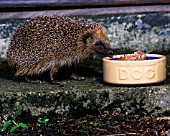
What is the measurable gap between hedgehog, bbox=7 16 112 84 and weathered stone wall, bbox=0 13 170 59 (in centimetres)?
116

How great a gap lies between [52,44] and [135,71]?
1029 mm

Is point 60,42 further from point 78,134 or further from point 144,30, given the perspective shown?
point 144,30

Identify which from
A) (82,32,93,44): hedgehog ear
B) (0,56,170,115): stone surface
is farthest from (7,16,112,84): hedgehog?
(0,56,170,115): stone surface

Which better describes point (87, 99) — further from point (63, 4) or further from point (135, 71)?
point (63, 4)

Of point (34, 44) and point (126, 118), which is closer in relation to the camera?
point (126, 118)

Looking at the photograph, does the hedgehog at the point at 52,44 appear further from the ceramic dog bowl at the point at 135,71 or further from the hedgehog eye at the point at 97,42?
the ceramic dog bowl at the point at 135,71

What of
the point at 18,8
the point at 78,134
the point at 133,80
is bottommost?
the point at 78,134

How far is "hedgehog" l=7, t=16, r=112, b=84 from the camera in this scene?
5.77m

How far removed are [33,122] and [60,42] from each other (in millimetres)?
957

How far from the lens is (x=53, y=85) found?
5.56 meters

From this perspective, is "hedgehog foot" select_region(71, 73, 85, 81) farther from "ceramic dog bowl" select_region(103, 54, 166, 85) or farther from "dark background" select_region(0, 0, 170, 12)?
"dark background" select_region(0, 0, 170, 12)

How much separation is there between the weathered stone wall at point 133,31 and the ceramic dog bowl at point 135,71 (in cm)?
180

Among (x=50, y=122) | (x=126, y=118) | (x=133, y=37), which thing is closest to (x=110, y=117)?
(x=126, y=118)

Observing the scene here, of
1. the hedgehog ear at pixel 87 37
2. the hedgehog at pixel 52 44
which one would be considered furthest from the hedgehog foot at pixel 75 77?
the hedgehog ear at pixel 87 37
